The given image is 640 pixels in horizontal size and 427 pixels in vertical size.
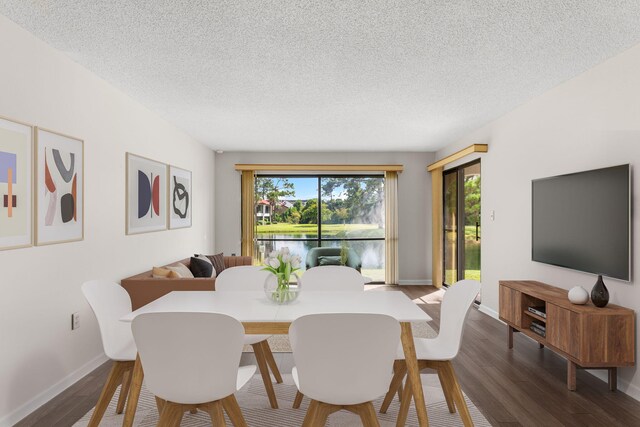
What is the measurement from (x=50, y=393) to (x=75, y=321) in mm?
545

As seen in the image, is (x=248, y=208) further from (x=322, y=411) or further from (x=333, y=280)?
(x=322, y=411)

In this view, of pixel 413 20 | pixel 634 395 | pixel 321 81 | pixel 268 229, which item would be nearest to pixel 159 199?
pixel 321 81

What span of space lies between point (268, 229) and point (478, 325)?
428cm

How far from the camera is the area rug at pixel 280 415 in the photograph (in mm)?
2609

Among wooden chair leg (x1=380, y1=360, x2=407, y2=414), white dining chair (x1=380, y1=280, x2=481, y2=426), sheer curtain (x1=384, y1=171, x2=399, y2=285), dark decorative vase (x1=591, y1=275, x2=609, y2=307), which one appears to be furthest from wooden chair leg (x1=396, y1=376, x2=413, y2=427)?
sheer curtain (x1=384, y1=171, x2=399, y2=285)

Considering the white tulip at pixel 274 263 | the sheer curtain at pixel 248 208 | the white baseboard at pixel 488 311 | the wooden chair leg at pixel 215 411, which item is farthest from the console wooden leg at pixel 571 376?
the sheer curtain at pixel 248 208

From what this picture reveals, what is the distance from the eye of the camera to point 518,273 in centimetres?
473

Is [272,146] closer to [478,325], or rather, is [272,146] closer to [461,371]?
[478,325]

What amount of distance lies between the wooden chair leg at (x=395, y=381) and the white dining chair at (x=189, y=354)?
1056mm

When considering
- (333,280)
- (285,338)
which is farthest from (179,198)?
(333,280)

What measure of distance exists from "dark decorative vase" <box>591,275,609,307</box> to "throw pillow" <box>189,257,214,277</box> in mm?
4215

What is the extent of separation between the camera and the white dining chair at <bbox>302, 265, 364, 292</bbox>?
3361 mm

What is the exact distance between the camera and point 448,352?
2.52 meters

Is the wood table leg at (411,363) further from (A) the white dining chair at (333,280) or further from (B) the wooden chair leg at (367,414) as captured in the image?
(A) the white dining chair at (333,280)
